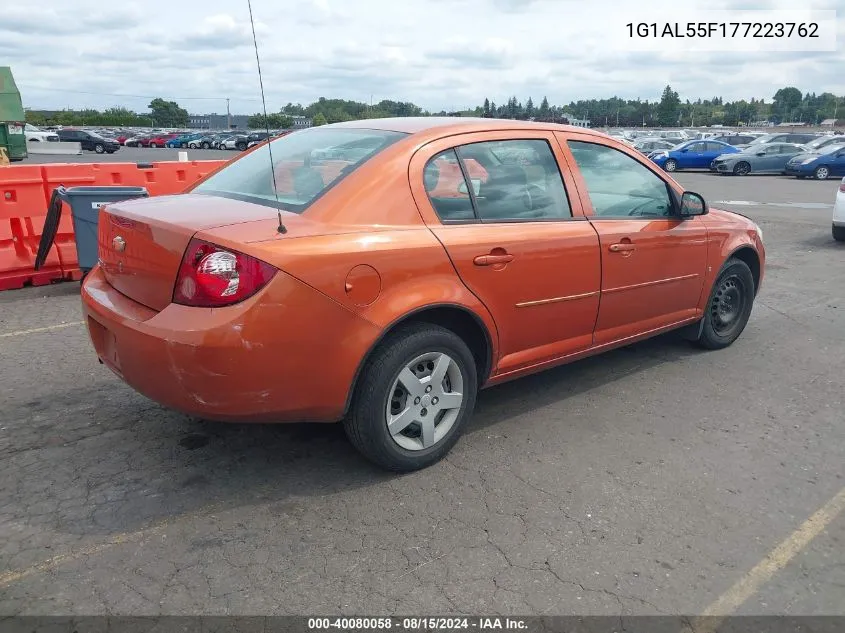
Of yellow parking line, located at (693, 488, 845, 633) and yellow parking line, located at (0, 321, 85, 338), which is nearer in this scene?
yellow parking line, located at (693, 488, 845, 633)

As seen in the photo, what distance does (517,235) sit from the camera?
12.1ft

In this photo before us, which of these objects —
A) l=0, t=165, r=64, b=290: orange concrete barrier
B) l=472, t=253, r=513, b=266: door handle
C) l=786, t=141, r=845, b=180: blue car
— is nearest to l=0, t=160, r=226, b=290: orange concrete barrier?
l=0, t=165, r=64, b=290: orange concrete barrier

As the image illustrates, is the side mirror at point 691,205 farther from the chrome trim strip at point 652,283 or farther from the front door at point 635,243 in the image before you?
the chrome trim strip at point 652,283

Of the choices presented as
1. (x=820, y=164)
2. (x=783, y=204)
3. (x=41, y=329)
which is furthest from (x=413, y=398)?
(x=820, y=164)

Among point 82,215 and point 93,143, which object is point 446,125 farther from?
point 93,143

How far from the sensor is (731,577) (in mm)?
2719

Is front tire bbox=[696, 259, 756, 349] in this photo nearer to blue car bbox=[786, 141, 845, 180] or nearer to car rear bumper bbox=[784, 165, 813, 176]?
blue car bbox=[786, 141, 845, 180]

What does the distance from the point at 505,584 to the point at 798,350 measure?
396 centimetres

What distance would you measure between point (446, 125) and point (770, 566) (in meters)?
2.58

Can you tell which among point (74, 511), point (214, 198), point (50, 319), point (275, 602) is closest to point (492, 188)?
point (214, 198)

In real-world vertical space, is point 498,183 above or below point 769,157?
above

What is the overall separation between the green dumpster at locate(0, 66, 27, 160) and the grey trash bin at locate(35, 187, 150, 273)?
26.1 meters

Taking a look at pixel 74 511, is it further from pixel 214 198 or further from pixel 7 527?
pixel 214 198

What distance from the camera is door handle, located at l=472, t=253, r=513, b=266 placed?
11.5 feet
